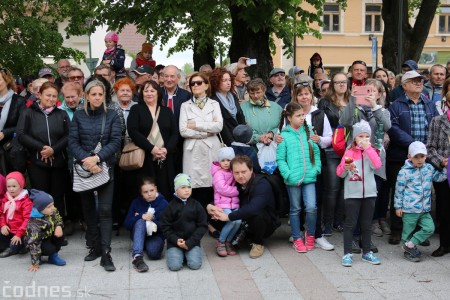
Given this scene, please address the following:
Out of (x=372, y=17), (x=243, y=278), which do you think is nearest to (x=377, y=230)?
(x=243, y=278)

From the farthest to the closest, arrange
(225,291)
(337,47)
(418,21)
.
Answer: (337,47), (418,21), (225,291)

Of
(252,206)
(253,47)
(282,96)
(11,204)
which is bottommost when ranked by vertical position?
(252,206)

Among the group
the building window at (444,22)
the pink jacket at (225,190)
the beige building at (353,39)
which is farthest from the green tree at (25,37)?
the building window at (444,22)

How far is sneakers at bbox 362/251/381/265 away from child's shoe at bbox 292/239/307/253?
0.71 metres

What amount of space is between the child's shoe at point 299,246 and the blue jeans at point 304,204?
0.05 metres

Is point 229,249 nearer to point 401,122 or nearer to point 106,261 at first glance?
point 106,261

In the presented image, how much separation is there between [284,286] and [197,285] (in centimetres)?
84

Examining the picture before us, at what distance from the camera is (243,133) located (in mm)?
7434

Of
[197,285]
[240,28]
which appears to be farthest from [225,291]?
[240,28]

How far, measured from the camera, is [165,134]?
7.48m

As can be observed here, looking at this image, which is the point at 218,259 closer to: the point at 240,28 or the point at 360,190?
the point at 360,190

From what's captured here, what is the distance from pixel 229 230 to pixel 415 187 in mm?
2117

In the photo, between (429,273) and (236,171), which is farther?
(236,171)

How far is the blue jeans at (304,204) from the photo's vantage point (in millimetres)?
7207
